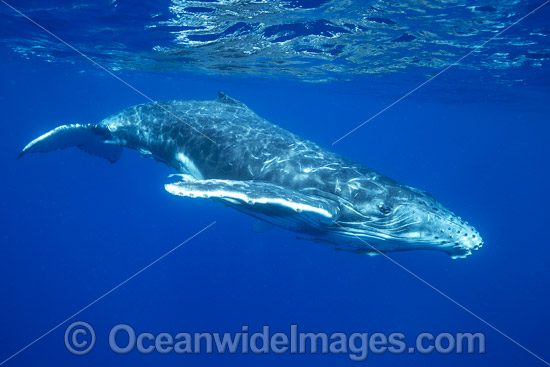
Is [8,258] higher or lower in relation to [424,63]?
lower

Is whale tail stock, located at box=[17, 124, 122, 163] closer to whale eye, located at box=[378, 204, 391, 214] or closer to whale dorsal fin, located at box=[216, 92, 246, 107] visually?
whale dorsal fin, located at box=[216, 92, 246, 107]

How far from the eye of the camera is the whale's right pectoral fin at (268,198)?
4809mm

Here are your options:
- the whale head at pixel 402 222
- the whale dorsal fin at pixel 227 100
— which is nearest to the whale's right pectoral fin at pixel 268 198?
the whale head at pixel 402 222

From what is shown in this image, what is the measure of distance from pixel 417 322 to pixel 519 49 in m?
33.0

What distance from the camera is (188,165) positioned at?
27.8ft

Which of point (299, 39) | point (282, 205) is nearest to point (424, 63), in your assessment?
point (299, 39)

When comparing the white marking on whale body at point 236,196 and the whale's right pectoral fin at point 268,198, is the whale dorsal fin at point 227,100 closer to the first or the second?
the whale's right pectoral fin at point 268,198

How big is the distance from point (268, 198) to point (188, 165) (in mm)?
4232

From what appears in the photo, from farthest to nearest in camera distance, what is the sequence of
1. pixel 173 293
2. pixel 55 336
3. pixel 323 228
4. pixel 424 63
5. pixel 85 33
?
pixel 173 293
pixel 55 336
pixel 424 63
pixel 85 33
pixel 323 228

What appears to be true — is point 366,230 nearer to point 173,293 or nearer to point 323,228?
point 323,228

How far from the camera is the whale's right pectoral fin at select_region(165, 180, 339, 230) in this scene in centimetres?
481

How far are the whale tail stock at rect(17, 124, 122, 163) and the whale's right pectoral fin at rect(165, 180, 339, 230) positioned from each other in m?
6.46

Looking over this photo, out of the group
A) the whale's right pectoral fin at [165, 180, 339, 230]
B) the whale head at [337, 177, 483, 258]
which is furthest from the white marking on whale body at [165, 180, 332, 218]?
the whale head at [337, 177, 483, 258]

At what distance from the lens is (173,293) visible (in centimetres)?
4328
